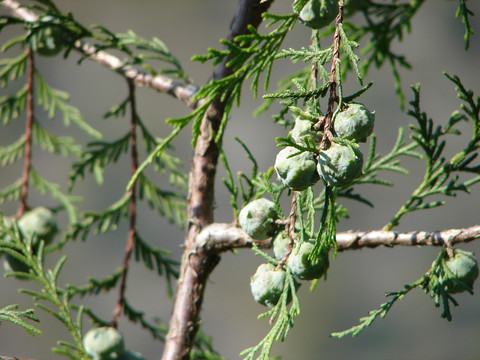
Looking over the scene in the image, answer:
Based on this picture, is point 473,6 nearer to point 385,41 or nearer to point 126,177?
point 126,177

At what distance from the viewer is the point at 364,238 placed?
2.10ft

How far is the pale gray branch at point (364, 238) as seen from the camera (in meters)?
0.60

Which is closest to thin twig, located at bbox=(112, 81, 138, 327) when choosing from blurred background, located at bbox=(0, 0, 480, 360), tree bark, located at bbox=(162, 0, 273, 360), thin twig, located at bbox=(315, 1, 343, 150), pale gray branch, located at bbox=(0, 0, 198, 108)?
pale gray branch, located at bbox=(0, 0, 198, 108)

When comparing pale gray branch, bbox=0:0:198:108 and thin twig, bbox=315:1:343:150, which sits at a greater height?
pale gray branch, bbox=0:0:198:108

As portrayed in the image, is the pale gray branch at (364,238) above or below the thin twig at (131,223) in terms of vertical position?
below

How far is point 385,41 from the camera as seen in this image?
101 cm

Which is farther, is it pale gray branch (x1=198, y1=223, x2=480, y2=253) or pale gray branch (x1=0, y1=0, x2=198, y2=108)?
pale gray branch (x1=0, y1=0, x2=198, y2=108)

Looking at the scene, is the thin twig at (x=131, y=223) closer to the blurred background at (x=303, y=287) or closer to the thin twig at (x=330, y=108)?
the thin twig at (x=330, y=108)

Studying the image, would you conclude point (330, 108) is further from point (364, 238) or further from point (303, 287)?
point (303, 287)

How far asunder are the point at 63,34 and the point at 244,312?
8.59ft

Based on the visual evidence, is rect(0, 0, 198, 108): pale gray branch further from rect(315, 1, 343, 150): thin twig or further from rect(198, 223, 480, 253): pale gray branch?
rect(315, 1, 343, 150): thin twig

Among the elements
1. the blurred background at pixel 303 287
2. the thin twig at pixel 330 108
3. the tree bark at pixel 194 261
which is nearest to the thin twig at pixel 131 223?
the tree bark at pixel 194 261

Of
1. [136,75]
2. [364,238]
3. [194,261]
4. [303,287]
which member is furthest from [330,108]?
[303,287]

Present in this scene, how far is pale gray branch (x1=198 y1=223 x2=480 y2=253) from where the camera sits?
23.4 inches
